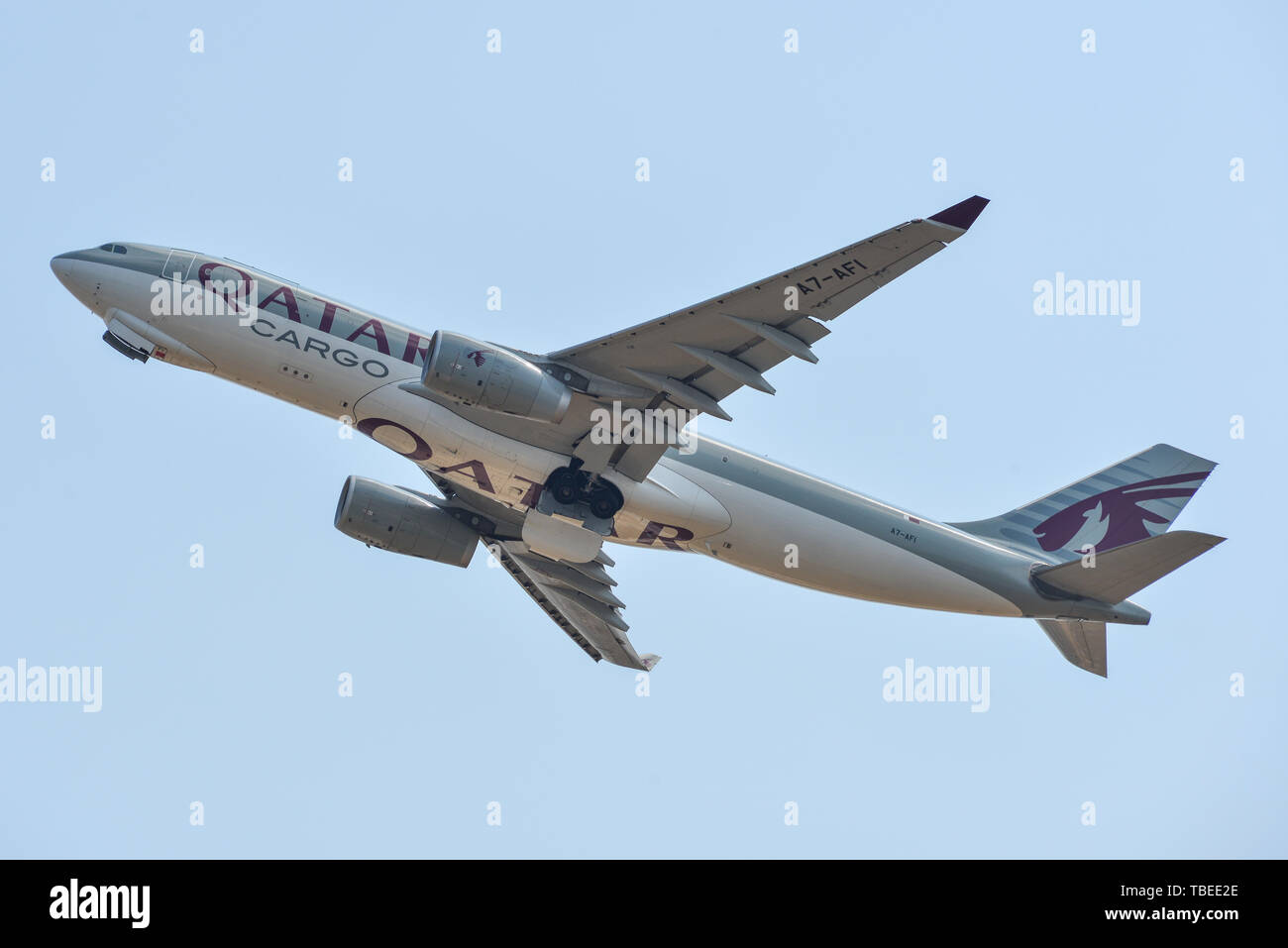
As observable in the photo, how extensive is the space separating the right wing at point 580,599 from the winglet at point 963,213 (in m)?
16.1

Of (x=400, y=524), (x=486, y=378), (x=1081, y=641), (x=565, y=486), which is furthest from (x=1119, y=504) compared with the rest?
(x=400, y=524)

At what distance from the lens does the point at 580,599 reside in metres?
40.2

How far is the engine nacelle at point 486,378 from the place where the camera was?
29844 mm

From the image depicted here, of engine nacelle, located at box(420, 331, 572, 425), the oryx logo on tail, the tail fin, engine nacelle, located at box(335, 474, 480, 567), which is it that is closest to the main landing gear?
engine nacelle, located at box(420, 331, 572, 425)

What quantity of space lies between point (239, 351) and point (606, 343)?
866cm

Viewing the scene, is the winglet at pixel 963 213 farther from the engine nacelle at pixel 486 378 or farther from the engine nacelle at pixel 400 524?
the engine nacelle at pixel 400 524

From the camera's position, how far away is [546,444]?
3250cm

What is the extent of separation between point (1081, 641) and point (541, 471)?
15340mm

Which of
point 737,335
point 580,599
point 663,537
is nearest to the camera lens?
point 737,335

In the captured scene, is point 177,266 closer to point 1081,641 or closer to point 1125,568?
point 1125,568

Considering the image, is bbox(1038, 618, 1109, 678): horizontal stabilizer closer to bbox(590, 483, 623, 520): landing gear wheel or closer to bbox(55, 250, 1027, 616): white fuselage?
bbox(55, 250, 1027, 616): white fuselage

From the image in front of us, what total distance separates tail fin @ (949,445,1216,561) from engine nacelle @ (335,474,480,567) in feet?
50.4

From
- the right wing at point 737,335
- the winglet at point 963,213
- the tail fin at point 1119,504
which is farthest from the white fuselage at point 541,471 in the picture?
the winglet at point 963,213

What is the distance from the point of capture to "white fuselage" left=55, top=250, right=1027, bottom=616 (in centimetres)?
3169
